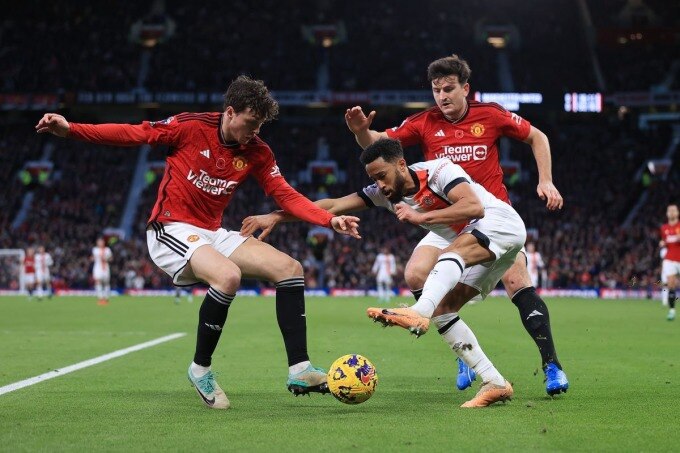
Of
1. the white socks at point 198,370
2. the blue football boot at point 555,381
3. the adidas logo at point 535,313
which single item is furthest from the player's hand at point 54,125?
the blue football boot at point 555,381

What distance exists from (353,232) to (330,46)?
42769 millimetres

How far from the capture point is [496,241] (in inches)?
252

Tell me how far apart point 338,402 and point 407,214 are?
1.53 metres

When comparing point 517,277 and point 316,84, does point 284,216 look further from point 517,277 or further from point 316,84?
point 316,84

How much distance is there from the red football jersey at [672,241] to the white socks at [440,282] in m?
14.8

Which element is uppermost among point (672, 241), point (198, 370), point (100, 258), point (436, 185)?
point (436, 185)

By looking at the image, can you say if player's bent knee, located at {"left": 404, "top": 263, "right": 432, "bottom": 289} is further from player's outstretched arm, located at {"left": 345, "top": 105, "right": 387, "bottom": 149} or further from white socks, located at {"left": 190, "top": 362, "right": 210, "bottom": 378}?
white socks, located at {"left": 190, "top": 362, "right": 210, "bottom": 378}

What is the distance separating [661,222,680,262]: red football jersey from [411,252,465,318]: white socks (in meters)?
14.8

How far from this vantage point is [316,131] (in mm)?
47875

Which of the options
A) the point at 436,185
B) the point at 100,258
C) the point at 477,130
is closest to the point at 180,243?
the point at 436,185

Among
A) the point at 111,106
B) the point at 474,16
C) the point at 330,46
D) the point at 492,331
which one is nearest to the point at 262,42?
the point at 330,46

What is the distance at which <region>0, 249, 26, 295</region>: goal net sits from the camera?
37312 mm

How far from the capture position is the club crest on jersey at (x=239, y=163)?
6.83 meters

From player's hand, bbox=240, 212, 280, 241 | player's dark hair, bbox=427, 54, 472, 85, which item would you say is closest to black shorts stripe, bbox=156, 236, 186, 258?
player's hand, bbox=240, 212, 280, 241
